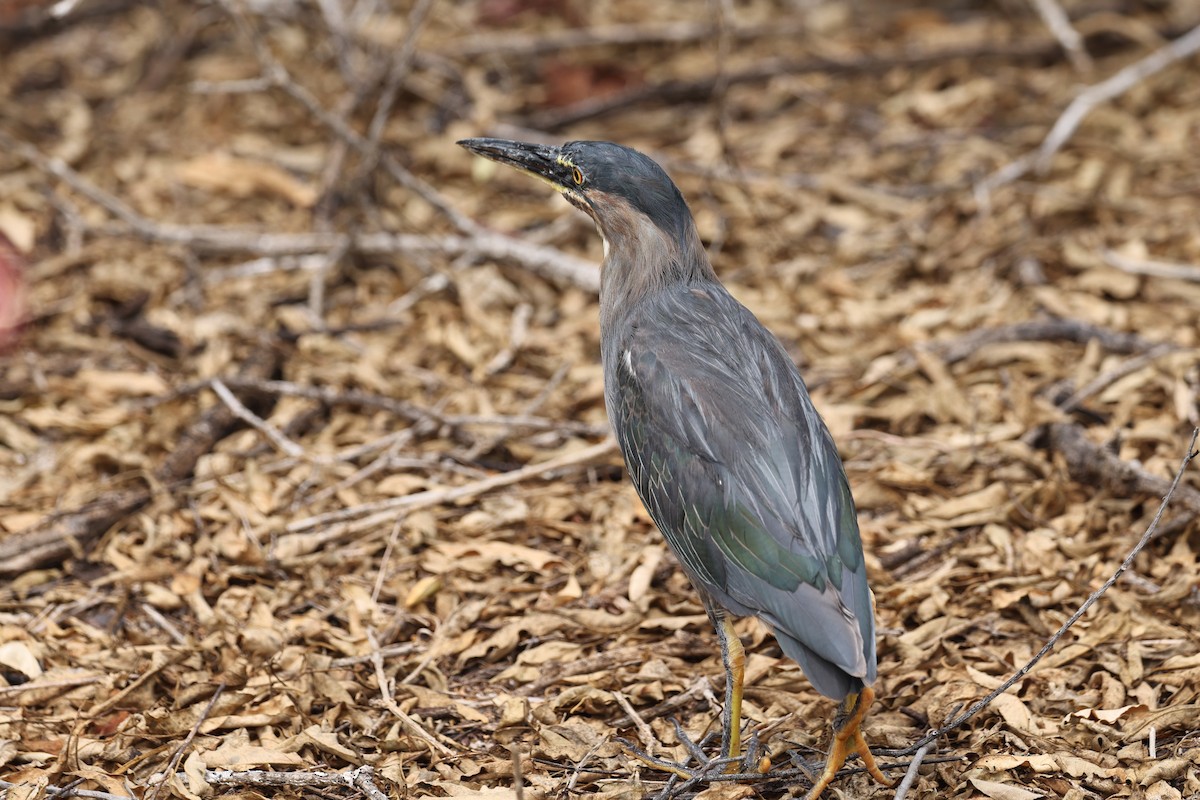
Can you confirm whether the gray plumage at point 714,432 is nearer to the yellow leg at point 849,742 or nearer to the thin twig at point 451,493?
the yellow leg at point 849,742

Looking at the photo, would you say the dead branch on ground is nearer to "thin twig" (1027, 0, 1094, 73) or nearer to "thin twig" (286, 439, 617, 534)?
"thin twig" (286, 439, 617, 534)

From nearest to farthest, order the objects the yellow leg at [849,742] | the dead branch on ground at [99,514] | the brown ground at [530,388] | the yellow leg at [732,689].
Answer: the yellow leg at [849,742] < the yellow leg at [732,689] < the brown ground at [530,388] < the dead branch on ground at [99,514]

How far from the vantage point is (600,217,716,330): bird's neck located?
161 inches

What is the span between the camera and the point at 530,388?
5352 millimetres

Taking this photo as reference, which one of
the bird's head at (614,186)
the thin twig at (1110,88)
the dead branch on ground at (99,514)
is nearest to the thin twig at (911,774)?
the bird's head at (614,186)

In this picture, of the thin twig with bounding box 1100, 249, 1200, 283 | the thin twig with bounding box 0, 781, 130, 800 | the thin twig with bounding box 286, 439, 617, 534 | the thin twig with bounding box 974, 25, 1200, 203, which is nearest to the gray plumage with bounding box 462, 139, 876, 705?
the thin twig with bounding box 286, 439, 617, 534

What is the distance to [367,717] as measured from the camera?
3.75 meters

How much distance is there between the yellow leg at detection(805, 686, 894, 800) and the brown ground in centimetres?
13

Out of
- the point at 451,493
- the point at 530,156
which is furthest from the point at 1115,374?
the point at 451,493

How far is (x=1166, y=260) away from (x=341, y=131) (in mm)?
3919

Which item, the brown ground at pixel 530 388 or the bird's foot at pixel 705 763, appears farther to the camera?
the brown ground at pixel 530 388

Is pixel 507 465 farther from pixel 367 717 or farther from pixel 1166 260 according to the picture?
pixel 1166 260

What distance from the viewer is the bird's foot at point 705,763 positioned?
338 centimetres

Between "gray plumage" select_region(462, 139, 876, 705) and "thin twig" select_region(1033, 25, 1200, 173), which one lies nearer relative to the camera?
"gray plumage" select_region(462, 139, 876, 705)
